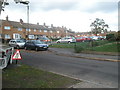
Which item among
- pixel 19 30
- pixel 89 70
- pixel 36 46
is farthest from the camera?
pixel 19 30

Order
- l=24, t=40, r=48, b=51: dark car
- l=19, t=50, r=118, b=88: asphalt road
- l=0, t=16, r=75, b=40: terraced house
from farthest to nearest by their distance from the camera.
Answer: l=0, t=16, r=75, b=40: terraced house → l=24, t=40, r=48, b=51: dark car → l=19, t=50, r=118, b=88: asphalt road

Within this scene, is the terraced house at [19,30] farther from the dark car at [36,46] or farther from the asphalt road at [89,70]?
the asphalt road at [89,70]

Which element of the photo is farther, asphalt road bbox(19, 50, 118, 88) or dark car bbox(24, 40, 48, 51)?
dark car bbox(24, 40, 48, 51)

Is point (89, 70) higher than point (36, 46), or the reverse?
point (36, 46)

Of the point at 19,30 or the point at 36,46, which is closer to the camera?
the point at 36,46


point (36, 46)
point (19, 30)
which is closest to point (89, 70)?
point (36, 46)

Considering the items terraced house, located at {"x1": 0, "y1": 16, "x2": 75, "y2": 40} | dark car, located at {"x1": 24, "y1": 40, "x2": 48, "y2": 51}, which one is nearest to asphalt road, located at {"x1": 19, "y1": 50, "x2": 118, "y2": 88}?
dark car, located at {"x1": 24, "y1": 40, "x2": 48, "y2": 51}

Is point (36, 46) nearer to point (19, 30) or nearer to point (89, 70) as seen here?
point (89, 70)

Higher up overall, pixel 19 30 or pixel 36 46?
pixel 19 30

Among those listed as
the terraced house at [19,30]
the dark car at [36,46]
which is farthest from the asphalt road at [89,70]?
the terraced house at [19,30]

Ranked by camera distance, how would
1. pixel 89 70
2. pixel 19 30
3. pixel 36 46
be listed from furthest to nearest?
pixel 19 30 → pixel 36 46 → pixel 89 70

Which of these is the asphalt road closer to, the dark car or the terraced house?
the dark car

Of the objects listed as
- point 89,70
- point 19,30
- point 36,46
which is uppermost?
point 19,30

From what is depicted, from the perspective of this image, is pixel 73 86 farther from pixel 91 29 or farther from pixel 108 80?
pixel 91 29
